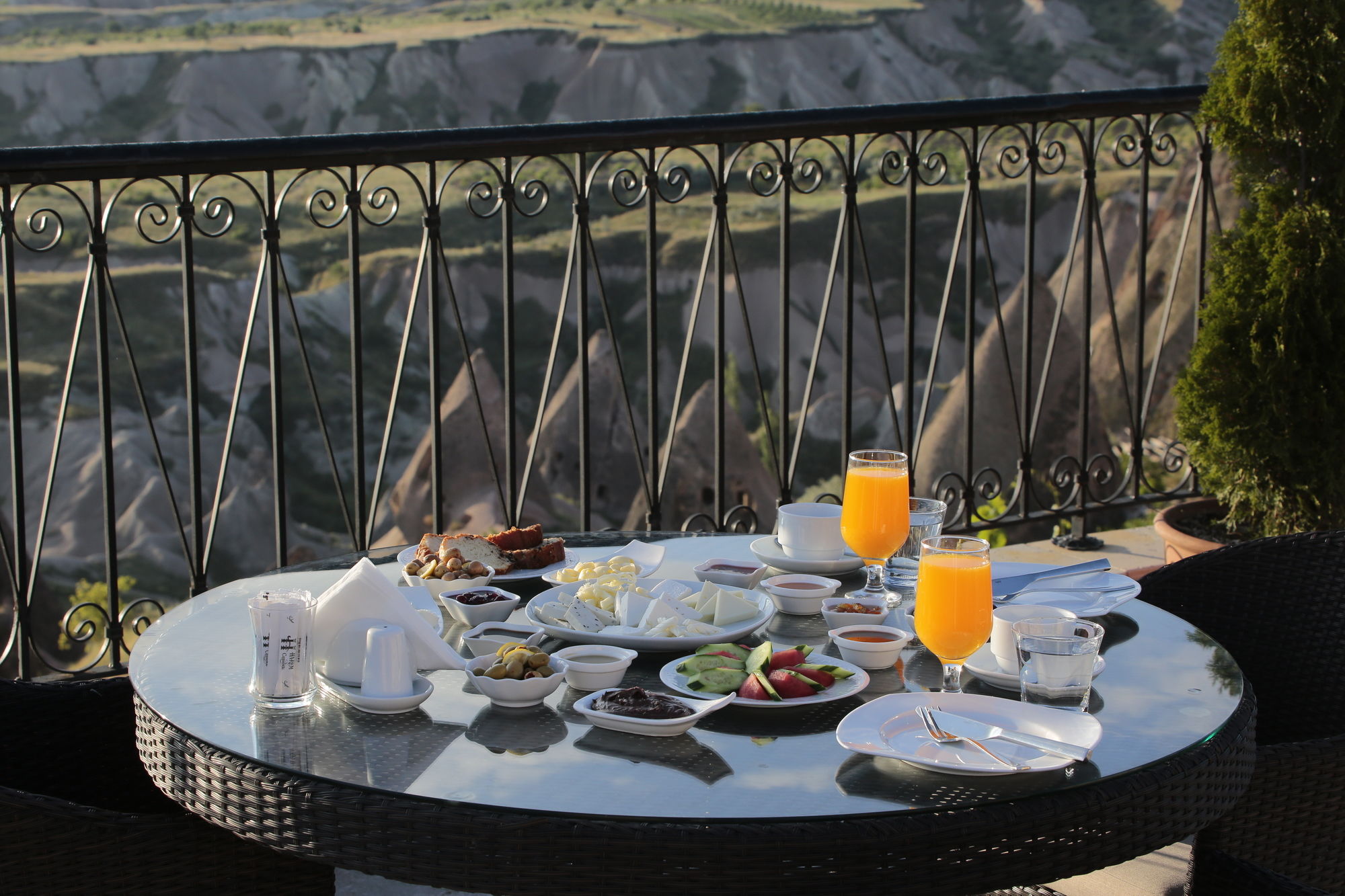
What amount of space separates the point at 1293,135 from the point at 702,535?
217 cm

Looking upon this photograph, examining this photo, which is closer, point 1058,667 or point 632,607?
point 1058,667

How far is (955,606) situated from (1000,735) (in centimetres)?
20

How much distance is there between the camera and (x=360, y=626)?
→ 4.56ft

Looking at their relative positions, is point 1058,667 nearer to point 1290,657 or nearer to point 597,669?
point 597,669

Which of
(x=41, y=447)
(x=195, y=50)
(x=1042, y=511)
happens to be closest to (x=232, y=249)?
(x=41, y=447)

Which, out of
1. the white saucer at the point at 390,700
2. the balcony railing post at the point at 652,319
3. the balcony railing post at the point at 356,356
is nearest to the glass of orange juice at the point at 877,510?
the white saucer at the point at 390,700

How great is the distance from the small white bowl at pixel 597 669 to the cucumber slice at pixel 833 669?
19 cm

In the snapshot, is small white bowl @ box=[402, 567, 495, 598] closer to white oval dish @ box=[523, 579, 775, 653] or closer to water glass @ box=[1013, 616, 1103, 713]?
white oval dish @ box=[523, 579, 775, 653]

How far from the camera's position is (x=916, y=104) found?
341 centimetres

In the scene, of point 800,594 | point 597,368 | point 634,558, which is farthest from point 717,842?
point 597,368

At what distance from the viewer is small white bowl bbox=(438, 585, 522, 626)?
159 centimetres

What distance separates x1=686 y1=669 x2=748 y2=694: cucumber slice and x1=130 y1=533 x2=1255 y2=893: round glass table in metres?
0.04

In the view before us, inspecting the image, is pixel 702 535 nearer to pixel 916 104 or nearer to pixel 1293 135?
pixel 916 104

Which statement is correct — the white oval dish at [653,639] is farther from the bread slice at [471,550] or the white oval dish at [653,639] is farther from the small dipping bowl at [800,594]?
the bread slice at [471,550]
